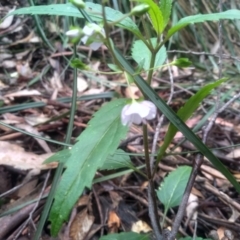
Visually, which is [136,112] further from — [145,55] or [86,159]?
[145,55]

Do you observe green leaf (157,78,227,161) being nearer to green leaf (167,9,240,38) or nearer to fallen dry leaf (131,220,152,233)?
green leaf (167,9,240,38)

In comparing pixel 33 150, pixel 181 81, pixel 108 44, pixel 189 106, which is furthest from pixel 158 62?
pixel 181 81

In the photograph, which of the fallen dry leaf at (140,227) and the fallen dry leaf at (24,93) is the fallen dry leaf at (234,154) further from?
the fallen dry leaf at (24,93)

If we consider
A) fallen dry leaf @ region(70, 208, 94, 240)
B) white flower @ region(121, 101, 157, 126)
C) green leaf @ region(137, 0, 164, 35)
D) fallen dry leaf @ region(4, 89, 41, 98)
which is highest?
green leaf @ region(137, 0, 164, 35)

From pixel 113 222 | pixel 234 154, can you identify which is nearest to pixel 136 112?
pixel 113 222

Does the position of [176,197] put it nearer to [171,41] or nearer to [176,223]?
[176,223]

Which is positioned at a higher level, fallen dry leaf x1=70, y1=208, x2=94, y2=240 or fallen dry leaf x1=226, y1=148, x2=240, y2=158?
fallen dry leaf x1=70, y1=208, x2=94, y2=240

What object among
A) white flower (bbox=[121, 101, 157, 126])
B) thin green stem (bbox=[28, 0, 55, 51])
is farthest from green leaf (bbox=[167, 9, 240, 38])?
thin green stem (bbox=[28, 0, 55, 51])
